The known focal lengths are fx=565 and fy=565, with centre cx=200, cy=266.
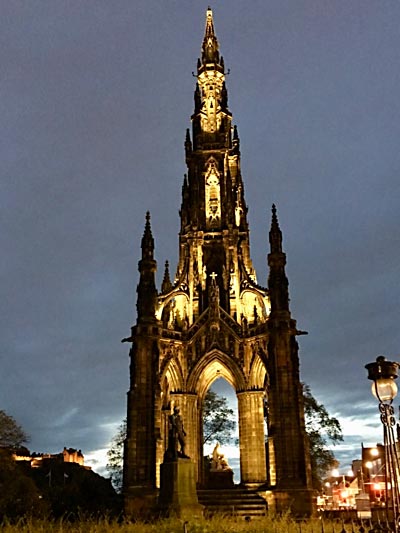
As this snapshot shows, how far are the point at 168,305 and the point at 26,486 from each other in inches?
583

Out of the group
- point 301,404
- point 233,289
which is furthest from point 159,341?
point 301,404

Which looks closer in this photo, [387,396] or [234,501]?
[387,396]

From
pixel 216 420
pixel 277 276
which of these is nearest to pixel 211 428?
pixel 216 420

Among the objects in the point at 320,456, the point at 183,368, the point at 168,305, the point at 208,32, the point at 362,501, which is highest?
the point at 208,32

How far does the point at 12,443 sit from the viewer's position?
4469 centimetres

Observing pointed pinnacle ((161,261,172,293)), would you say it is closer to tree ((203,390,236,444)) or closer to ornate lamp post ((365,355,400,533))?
tree ((203,390,236,444))

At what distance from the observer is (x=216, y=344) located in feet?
109

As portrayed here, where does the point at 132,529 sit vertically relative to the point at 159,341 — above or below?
below

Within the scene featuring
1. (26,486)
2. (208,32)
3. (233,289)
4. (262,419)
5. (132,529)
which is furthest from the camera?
(208,32)

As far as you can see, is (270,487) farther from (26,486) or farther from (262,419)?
(26,486)

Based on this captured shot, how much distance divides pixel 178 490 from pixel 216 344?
12.9m

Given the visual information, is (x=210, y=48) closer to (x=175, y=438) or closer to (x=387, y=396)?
(x=175, y=438)

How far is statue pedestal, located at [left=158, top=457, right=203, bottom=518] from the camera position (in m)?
20.6

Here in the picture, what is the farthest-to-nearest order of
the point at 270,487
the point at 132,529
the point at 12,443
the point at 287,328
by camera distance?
1. the point at 12,443
2. the point at 287,328
3. the point at 270,487
4. the point at 132,529
